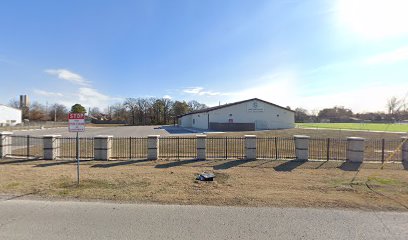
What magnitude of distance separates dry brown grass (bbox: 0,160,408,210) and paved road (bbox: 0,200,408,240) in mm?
516

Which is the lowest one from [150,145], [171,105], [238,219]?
[238,219]

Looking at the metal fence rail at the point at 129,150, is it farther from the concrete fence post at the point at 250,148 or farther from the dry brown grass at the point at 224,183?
the concrete fence post at the point at 250,148

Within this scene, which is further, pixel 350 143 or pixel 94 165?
pixel 350 143

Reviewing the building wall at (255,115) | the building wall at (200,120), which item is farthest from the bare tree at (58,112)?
the building wall at (255,115)

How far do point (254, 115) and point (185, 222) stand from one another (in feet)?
128

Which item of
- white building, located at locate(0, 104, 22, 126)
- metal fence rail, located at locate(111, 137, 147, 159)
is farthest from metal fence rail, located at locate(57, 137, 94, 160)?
white building, located at locate(0, 104, 22, 126)

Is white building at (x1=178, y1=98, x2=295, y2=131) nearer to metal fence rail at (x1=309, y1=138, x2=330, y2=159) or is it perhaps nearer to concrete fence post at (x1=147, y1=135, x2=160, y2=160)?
metal fence rail at (x1=309, y1=138, x2=330, y2=159)

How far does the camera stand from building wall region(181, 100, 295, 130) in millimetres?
40906

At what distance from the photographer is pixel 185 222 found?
14.0ft

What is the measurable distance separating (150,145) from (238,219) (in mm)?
7061

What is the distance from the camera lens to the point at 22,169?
879cm

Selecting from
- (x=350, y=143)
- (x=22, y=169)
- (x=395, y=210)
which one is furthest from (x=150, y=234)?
(x=350, y=143)

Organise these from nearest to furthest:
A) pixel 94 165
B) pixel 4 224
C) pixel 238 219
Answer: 1. pixel 4 224
2. pixel 238 219
3. pixel 94 165

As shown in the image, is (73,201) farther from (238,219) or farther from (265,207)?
(265,207)
